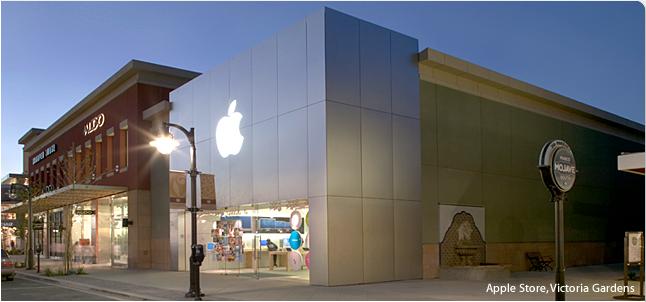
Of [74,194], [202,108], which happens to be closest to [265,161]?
[202,108]

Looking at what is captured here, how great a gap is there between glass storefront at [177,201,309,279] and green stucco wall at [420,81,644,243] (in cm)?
551

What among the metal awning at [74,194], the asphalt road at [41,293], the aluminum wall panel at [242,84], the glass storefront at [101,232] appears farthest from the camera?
the glass storefront at [101,232]

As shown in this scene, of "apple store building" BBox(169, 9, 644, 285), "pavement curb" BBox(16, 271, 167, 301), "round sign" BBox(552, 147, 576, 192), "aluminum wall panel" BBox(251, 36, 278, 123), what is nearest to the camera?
"round sign" BBox(552, 147, 576, 192)

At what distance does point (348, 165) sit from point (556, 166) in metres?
9.98

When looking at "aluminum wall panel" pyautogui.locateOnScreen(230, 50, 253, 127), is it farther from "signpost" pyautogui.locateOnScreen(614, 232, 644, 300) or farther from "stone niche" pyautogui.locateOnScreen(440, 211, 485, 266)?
"signpost" pyautogui.locateOnScreen(614, 232, 644, 300)

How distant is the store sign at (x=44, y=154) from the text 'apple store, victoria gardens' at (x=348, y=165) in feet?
43.4

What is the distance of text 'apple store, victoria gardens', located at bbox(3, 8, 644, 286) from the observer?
19734mm

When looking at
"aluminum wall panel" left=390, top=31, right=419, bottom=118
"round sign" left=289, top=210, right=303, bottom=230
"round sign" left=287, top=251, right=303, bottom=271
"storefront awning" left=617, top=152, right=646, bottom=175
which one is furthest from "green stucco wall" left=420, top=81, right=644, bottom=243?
"storefront awning" left=617, top=152, right=646, bottom=175

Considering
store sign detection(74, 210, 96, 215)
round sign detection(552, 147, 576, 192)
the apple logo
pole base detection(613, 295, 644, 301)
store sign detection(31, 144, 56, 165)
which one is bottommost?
pole base detection(613, 295, 644, 301)

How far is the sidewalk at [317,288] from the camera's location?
16.2 m

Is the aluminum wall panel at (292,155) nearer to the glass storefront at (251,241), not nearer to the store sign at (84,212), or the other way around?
the glass storefront at (251,241)

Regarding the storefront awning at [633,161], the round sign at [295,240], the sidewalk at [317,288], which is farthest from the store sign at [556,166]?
the round sign at [295,240]

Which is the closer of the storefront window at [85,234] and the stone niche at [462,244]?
the stone niche at [462,244]

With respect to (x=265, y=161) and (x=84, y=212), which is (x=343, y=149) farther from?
(x=84, y=212)
